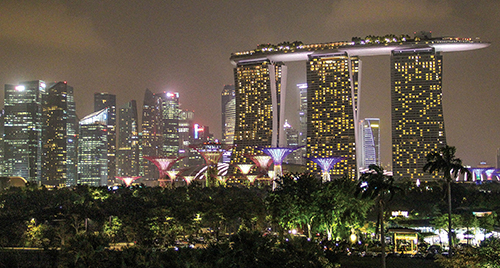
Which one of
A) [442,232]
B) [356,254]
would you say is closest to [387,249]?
[356,254]

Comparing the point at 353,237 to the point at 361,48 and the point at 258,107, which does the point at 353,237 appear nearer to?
the point at 361,48

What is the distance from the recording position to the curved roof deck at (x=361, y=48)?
169 meters

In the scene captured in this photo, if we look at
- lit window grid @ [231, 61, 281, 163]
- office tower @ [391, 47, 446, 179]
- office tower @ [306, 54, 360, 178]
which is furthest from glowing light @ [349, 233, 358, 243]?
lit window grid @ [231, 61, 281, 163]

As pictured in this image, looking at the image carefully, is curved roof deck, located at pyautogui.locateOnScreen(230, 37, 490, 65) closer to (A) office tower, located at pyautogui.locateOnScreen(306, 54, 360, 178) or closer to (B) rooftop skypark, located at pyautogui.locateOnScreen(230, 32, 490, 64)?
(B) rooftop skypark, located at pyautogui.locateOnScreen(230, 32, 490, 64)

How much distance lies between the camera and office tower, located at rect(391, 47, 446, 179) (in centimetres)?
16700

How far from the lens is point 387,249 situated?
5725 centimetres

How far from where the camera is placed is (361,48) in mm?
171750

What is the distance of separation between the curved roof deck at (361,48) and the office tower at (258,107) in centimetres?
473

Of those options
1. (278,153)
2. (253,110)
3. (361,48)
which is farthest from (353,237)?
(253,110)

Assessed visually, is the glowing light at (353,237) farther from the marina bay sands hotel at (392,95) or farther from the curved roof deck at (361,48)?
the curved roof deck at (361,48)

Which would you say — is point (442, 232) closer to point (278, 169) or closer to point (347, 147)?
point (278, 169)

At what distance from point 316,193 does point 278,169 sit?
58055mm

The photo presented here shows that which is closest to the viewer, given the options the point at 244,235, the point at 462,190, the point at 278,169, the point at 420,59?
the point at 244,235

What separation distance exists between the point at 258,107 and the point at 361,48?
38.9 metres
